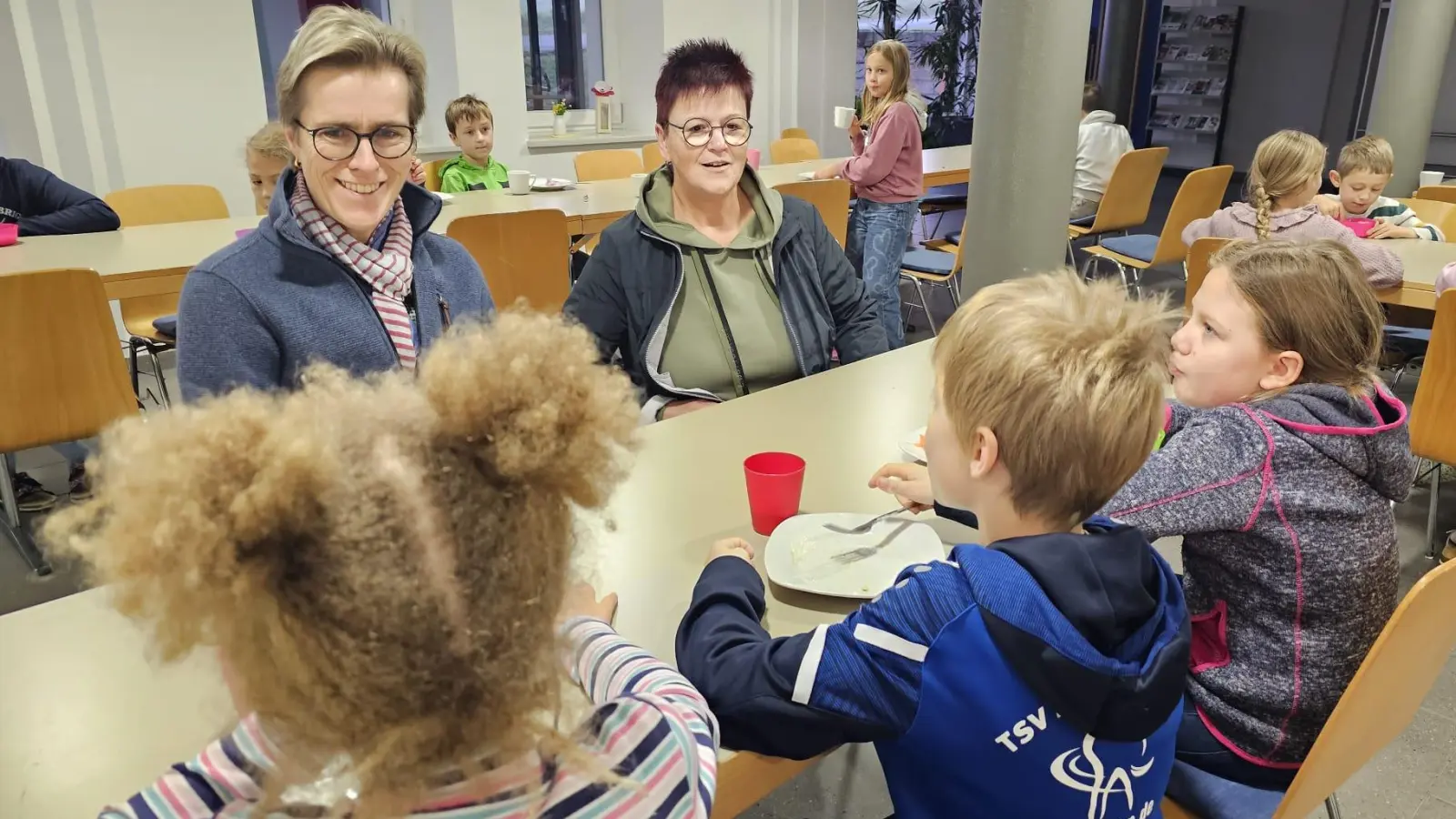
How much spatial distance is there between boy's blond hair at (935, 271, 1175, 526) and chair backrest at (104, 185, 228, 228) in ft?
11.9

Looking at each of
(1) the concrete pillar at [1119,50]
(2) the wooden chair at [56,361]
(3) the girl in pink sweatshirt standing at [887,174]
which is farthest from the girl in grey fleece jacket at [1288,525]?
(1) the concrete pillar at [1119,50]

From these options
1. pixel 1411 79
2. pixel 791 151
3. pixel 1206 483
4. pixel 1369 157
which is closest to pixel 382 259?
pixel 1206 483

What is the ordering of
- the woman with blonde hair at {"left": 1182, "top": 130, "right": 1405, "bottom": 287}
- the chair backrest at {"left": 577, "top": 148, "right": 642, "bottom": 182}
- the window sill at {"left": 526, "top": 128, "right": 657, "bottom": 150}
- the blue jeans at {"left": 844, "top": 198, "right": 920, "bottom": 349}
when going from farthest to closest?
the window sill at {"left": 526, "top": 128, "right": 657, "bottom": 150} < the chair backrest at {"left": 577, "top": 148, "right": 642, "bottom": 182} < the blue jeans at {"left": 844, "top": 198, "right": 920, "bottom": 349} < the woman with blonde hair at {"left": 1182, "top": 130, "right": 1405, "bottom": 287}

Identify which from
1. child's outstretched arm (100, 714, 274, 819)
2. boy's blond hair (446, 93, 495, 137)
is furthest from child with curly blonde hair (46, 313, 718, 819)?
boy's blond hair (446, 93, 495, 137)

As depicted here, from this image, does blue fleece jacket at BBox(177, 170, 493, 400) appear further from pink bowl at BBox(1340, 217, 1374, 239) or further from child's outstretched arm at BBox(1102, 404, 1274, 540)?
pink bowl at BBox(1340, 217, 1374, 239)

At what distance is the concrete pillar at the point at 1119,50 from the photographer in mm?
9336

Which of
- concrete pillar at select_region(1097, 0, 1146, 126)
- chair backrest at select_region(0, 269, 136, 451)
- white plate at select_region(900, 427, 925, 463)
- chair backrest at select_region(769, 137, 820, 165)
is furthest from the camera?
concrete pillar at select_region(1097, 0, 1146, 126)

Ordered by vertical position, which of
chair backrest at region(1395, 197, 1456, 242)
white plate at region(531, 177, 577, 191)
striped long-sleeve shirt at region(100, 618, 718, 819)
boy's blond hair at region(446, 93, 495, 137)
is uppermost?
boy's blond hair at region(446, 93, 495, 137)

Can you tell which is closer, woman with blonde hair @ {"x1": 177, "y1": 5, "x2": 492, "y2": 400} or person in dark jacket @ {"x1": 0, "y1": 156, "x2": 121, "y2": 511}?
woman with blonde hair @ {"x1": 177, "y1": 5, "x2": 492, "y2": 400}

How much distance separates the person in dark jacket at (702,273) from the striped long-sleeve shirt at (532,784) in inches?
47.4

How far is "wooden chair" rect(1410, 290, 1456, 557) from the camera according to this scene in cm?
229

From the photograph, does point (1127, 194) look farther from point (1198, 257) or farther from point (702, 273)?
point (702, 273)

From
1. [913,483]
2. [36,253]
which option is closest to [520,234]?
[36,253]

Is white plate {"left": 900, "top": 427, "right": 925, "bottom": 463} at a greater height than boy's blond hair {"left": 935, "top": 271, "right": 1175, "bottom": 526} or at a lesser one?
lesser
